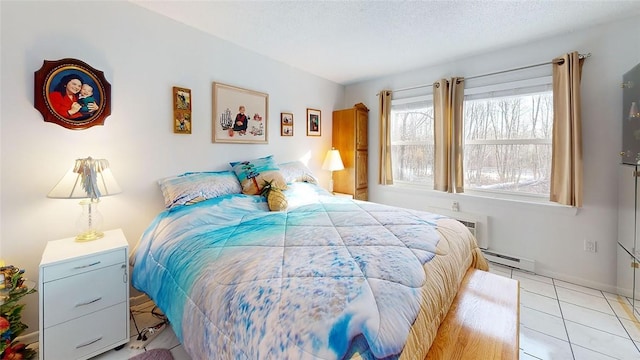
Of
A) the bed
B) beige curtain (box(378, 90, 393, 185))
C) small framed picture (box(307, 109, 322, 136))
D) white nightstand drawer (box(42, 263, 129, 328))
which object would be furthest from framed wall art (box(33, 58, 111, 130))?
beige curtain (box(378, 90, 393, 185))

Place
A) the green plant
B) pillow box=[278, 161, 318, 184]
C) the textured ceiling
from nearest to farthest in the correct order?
the green plant < the textured ceiling < pillow box=[278, 161, 318, 184]

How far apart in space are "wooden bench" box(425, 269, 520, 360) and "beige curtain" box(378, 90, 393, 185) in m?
2.28

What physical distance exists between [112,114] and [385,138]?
3.16 metres

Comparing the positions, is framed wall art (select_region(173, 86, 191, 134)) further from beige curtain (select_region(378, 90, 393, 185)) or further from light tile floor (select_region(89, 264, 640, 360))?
beige curtain (select_region(378, 90, 393, 185))

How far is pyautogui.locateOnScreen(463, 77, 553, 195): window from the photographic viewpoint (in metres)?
2.72

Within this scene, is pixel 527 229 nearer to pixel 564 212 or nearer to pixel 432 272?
pixel 564 212

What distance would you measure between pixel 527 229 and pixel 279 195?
2648 millimetres

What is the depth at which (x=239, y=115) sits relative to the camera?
286 cm

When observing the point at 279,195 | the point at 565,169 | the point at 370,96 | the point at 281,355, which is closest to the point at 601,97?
the point at 565,169

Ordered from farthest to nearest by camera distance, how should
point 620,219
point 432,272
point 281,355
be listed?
1. point 620,219
2. point 432,272
3. point 281,355

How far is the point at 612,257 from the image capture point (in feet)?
7.75

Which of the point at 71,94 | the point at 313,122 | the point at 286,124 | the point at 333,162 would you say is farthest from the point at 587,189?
the point at 71,94

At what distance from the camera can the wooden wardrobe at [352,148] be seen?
3.87 meters

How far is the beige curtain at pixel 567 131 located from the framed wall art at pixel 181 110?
11.6ft
